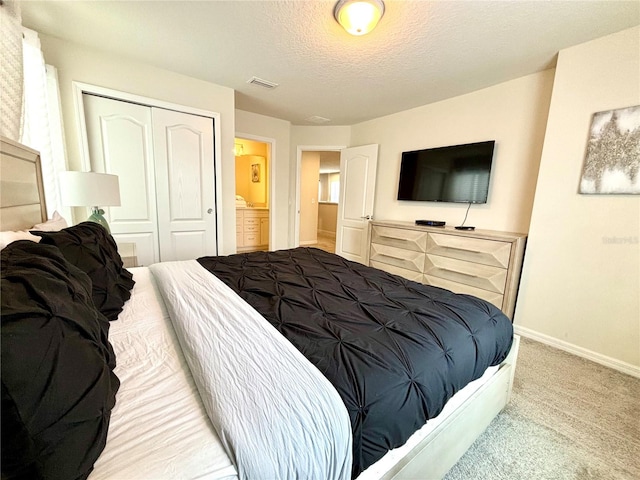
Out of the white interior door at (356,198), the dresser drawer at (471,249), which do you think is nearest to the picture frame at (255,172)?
the white interior door at (356,198)

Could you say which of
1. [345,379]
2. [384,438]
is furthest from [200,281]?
[384,438]

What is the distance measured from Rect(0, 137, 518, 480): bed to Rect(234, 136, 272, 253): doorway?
12.2ft

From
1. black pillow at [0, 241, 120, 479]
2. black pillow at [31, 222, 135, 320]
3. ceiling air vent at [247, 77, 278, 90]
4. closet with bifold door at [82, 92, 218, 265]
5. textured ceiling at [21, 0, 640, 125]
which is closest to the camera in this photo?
black pillow at [0, 241, 120, 479]

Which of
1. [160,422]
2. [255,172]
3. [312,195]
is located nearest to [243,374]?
[160,422]

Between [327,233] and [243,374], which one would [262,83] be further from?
[327,233]

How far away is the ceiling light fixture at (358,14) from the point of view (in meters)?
1.62

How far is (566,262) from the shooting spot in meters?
2.19

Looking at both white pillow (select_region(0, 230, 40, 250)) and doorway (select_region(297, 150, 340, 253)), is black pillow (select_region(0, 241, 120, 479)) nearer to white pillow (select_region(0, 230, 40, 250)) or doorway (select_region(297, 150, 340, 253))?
white pillow (select_region(0, 230, 40, 250))

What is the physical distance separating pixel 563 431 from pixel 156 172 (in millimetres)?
3824

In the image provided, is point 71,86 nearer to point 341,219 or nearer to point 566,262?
point 341,219

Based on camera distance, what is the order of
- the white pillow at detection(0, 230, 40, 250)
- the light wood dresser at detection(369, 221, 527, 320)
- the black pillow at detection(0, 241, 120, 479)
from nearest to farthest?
1. the black pillow at detection(0, 241, 120, 479)
2. the white pillow at detection(0, 230, 40, 250)
3. the light wood dresser at detection(369, 221, 527, 320)

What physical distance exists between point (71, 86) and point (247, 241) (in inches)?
135

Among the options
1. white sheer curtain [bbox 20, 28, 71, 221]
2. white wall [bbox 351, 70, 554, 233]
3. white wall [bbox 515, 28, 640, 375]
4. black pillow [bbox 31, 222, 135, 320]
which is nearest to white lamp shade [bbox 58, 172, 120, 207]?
white sheer curtain [bbox 20, 28, 71, 221]

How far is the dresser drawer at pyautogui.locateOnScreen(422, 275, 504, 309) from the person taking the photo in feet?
8.16
